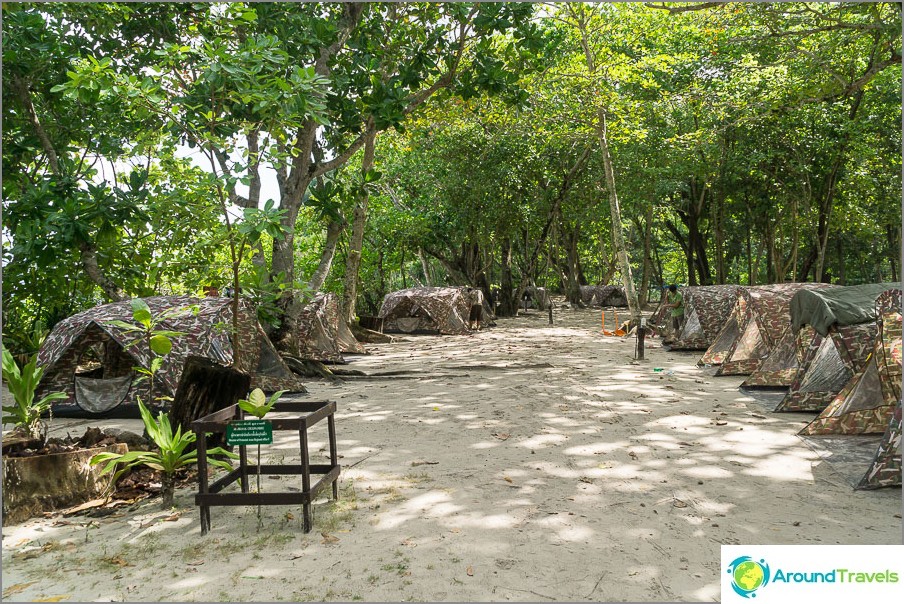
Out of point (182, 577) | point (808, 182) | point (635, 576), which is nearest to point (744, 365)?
point (635, 576)

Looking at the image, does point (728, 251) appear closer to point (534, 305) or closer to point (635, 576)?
point (534, 305)

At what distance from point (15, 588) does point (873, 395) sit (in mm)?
7487

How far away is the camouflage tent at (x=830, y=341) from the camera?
807 cm

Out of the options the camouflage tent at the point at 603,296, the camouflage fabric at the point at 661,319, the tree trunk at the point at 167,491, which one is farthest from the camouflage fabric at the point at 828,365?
the camouflage tent at the point at 603,296

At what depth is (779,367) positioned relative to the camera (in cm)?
1038

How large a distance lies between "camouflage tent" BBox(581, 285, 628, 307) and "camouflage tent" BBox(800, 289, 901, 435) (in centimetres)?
3333

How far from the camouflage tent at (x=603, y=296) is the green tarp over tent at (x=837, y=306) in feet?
105

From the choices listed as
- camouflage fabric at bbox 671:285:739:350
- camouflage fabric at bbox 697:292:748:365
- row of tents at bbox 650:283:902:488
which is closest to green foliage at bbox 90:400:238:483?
row of tents at bbox 650:283:902:488

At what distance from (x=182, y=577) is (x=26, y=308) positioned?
1308 centimetres

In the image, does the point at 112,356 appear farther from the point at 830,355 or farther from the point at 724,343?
the point at 724,343

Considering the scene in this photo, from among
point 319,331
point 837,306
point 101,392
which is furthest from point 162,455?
point 319,331

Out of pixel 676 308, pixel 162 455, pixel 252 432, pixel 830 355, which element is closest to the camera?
pixel 252 432

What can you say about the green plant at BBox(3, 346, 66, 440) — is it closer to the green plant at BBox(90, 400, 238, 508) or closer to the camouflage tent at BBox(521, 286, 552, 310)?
the green plant at BBox(90, 400, 238, 508)

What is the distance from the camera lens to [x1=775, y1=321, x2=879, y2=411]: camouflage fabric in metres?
8.08
